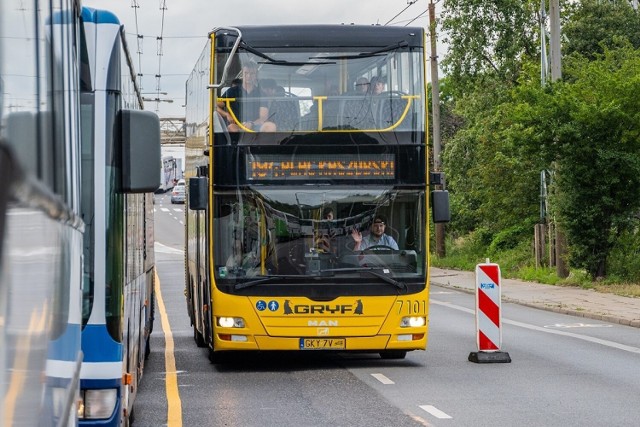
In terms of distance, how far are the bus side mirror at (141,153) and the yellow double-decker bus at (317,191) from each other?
7.29m

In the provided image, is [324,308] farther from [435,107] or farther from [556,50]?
[435,107]

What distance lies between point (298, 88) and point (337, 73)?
49 centimetres

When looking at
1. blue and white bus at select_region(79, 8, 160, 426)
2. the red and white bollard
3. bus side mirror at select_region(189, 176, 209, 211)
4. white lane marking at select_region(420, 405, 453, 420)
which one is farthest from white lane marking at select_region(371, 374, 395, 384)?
blue and white bus at select_region(79, 8, 160, 426)

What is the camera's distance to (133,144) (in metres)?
6.74

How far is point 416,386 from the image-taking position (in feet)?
42.8

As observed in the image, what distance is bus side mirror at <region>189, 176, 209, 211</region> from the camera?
1391 cm

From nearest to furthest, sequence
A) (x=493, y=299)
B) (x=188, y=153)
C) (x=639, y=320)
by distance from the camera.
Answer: (x=493, y=299) < (x=188, y=153) < (x=639, y=320)

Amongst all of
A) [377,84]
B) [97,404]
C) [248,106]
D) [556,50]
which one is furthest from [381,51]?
[556,50]

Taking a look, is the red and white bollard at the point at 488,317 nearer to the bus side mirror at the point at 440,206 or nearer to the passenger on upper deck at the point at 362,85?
the bus side mirror at the point at 440,206

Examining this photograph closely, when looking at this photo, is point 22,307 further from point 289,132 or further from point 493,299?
point 493,299

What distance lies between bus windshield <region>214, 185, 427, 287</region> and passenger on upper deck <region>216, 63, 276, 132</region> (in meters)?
0.73

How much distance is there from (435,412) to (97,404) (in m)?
4.68

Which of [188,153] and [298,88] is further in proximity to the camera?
[188,153]

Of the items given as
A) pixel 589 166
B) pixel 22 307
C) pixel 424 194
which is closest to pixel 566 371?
pixel 424 194
